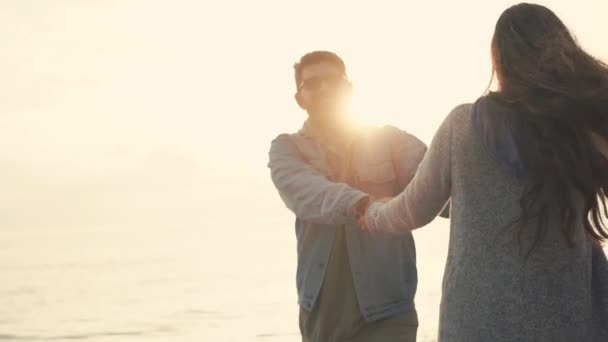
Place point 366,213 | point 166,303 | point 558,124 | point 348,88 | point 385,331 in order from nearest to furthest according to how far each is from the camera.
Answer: point 558,124, point 366,213, point 385,331, point 348,88, point 166,303

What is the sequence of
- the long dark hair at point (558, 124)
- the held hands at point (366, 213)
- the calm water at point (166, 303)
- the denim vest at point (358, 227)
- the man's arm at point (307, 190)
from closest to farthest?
the long dark hair at point (558, 124) → the held hands at point (366, 213) → the man's arm at point (307, 190) → the denim vest at point (358, 227) → the calm water at point (166, 303)

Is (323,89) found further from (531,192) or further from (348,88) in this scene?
(531,192)

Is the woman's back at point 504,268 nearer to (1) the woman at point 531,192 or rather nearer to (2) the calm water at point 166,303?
(1) the woman at point 531,192

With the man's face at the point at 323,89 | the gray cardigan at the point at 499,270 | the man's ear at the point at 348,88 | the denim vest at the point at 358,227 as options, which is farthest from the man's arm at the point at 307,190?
the gray cardigan at the point at 499,270

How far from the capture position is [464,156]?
278cm

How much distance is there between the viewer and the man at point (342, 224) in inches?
168

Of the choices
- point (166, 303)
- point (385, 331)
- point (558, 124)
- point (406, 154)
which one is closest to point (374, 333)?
point (385, 331)

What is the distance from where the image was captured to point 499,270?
2691mm

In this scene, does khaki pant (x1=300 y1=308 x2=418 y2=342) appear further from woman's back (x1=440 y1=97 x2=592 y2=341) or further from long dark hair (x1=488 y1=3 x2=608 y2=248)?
long dark hair (x1=488 y1=3 x2=608 y2=248)

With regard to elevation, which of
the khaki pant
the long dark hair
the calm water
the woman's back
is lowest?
the calm water

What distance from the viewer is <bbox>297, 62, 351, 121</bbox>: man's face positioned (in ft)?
14.8

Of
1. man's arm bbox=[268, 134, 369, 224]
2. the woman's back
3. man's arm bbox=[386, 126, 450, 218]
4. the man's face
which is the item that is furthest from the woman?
the man's face

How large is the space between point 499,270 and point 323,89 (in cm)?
199

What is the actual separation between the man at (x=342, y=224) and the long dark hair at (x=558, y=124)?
1535 millimetres
